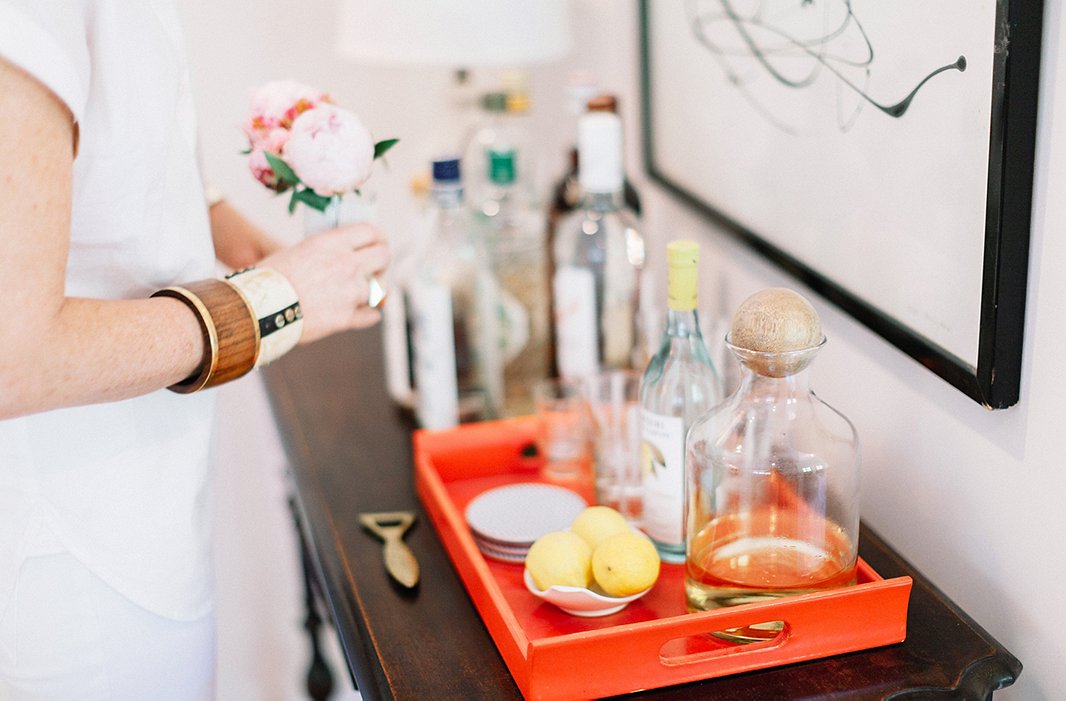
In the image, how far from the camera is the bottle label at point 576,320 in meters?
1.26

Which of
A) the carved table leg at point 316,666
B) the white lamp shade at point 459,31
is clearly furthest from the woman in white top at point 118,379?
the carved table leg at point 316,666

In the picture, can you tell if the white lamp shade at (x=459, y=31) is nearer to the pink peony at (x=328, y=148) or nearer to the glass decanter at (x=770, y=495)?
the pink peony at (x=328, y=148)

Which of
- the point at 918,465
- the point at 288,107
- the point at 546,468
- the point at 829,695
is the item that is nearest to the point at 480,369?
the point at 546,468

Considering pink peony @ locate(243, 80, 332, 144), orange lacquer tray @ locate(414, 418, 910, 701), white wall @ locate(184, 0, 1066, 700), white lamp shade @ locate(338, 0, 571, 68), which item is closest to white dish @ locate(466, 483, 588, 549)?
orange lacquer tray @ locate(414, 418, 910, 701)

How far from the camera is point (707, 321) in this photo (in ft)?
4.02

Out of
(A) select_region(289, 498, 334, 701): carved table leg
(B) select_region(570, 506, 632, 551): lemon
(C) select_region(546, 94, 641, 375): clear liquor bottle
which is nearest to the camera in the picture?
(B) select_region(570, 506, 632, 551): lemon

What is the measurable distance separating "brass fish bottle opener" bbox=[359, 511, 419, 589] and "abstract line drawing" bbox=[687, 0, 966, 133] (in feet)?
1.76

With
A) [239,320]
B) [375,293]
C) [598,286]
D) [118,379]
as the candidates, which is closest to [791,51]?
[598,286]

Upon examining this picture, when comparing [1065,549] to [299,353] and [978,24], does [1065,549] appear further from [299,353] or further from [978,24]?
[299,353]

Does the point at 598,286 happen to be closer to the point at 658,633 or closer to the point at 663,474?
the point at 663,474

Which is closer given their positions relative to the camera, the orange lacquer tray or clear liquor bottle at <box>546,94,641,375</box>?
the orange lacquer tray

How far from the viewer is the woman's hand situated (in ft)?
3.18

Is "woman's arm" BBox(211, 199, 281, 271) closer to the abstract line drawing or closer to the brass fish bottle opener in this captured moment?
the brass fish bottle opener

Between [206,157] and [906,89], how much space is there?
54.1 inches
